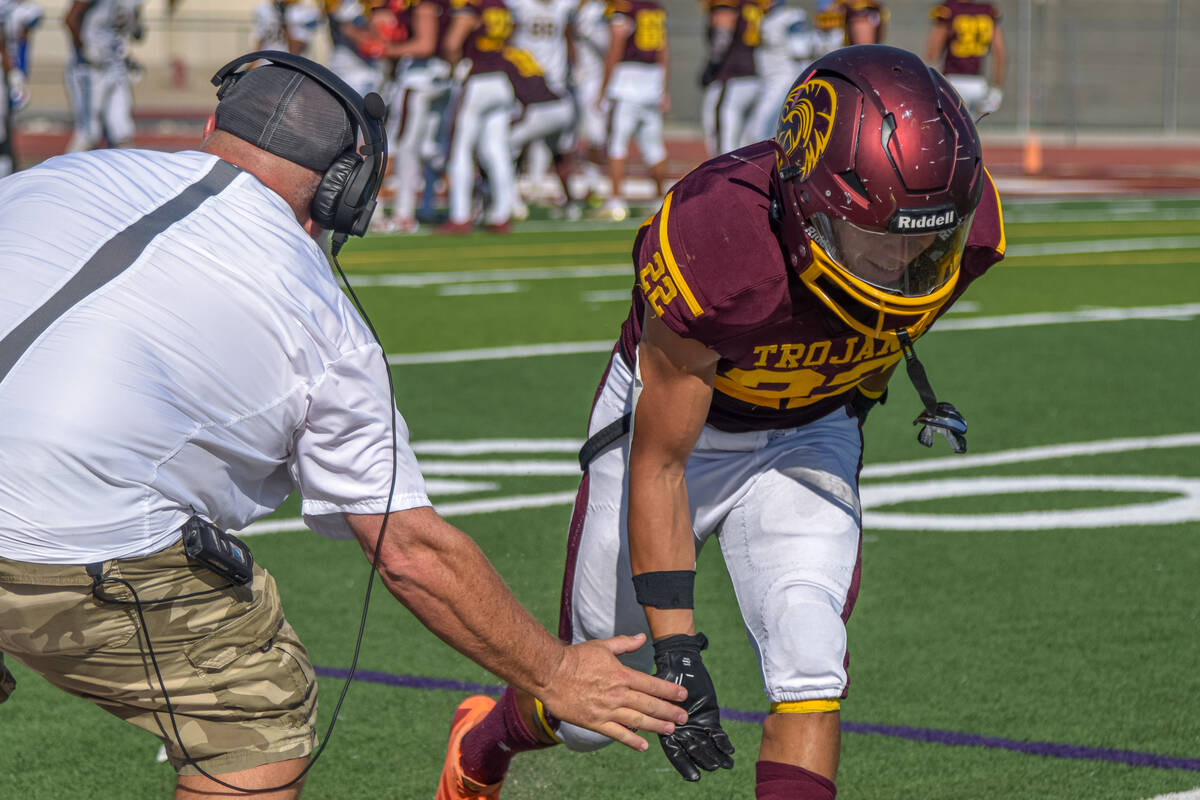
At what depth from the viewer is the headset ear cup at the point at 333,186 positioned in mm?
2777

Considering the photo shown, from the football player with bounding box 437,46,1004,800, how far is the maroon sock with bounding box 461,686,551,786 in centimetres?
3

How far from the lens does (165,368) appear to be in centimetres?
245

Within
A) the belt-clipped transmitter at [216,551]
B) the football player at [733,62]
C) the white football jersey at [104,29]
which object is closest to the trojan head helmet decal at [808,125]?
the belt-clipped transmitter at [216,551]

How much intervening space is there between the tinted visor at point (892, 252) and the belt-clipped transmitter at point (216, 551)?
119 cm

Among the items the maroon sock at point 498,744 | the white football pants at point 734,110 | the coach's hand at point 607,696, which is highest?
the coach's hand at point 607,696

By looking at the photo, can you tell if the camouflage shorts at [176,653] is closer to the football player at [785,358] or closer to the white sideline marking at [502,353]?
the football player at [785,358]

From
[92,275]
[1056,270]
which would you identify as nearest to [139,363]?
[92,275]

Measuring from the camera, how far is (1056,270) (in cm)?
1280

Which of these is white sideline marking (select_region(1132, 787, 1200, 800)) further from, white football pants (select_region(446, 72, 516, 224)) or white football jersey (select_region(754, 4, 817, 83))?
white football jersey (select_region(754, 4, 817, 83))

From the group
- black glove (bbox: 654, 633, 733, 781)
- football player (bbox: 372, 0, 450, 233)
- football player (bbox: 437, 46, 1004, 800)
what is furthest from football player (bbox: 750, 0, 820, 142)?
black glove (bbox: 654, 633, 733, 781)

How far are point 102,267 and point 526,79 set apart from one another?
12555mm

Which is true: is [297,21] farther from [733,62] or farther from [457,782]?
[457,782]

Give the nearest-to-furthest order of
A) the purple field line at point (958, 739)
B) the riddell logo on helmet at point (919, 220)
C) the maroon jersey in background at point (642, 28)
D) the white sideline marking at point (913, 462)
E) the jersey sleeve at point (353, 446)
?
the jersey sleeve at point (353, 446) < the riddell logo on helmet at point (919, 220) < the purple field line at point (958, 739) < the white sideline marking at point (913, 462) < the maroon jersey in background at point (642, 28)

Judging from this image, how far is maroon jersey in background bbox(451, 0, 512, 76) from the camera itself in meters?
13.9
